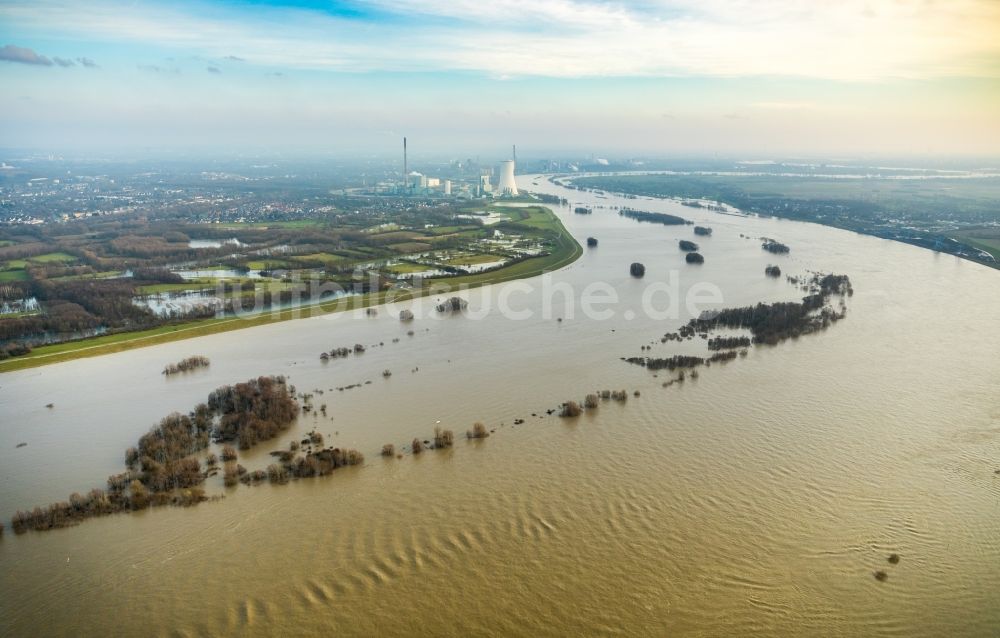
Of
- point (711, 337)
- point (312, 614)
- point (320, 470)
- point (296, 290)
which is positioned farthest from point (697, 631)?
point (296, 290)

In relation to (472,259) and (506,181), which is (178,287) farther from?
(506,181)

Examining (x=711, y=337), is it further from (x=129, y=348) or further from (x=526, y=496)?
(x=129, y=348)

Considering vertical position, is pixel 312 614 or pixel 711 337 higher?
pixel 711 337

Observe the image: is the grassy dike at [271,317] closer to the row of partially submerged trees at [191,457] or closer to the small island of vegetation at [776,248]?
the row of partially submerged trees at [191,457]

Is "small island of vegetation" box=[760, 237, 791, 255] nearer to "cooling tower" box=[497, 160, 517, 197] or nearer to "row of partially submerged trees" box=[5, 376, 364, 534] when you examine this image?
"row of partially submerged trees" box=[5, 376, 364, 534]

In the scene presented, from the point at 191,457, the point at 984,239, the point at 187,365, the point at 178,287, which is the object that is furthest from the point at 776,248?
the point at 191,457

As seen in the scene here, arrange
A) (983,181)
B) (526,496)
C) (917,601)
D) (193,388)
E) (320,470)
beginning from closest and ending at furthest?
(917,601), (526,496), (320,470), (193,388), (983,181)
